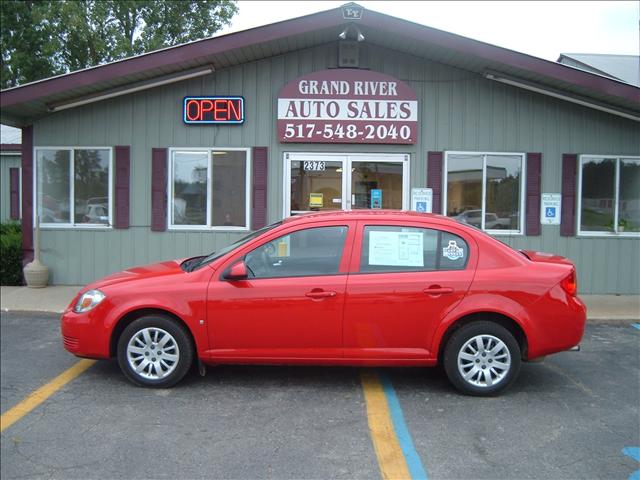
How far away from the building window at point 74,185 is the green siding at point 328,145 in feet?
0.63

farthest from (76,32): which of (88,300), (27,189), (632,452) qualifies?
(632,452)

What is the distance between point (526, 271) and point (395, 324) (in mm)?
1241

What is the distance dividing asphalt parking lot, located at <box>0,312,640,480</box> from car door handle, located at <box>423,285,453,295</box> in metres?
0.94

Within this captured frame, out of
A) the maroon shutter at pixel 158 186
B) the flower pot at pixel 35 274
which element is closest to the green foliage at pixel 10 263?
the flower pot at pixel 35 274

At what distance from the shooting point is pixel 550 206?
961 cm

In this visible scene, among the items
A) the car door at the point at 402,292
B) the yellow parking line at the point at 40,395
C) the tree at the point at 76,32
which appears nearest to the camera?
the yellow parking line at the point at 40,395

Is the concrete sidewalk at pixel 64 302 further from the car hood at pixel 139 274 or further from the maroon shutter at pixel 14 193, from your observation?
the maroon shutter at pixel 14 193

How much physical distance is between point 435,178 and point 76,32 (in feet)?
50.0

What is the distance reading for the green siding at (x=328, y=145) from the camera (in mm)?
9484

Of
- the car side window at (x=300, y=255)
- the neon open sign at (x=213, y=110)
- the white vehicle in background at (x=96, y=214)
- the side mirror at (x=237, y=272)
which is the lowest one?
the side mirror at (x=237, y=272)

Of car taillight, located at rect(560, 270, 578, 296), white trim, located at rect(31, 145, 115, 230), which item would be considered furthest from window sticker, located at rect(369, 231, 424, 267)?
white trim, located at rect(31, 145, 115, 230)

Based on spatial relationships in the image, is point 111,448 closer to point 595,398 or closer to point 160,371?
point 160,371

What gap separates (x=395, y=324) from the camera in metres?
4.81

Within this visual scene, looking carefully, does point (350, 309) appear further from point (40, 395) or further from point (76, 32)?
point (76, 32)
